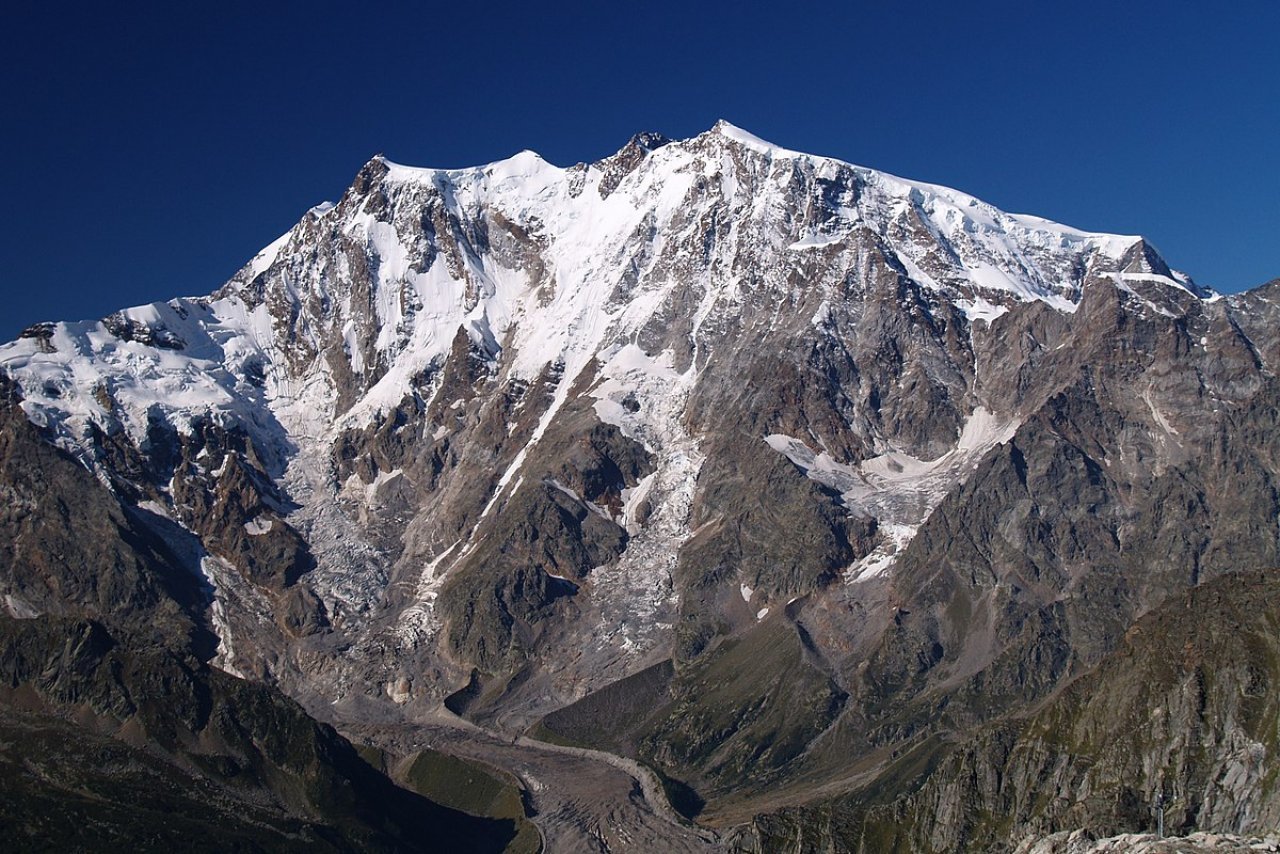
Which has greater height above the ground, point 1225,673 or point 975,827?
point 1225,673

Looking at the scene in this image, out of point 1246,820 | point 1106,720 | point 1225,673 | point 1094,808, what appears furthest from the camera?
point 1106,720

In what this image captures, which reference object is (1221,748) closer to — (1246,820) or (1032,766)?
(1246,820)

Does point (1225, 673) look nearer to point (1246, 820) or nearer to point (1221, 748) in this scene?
point (1221, 748)

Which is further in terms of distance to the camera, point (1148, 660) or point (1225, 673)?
point (1148, 660)

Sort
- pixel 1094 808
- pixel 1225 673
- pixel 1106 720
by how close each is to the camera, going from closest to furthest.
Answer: pixel 1094 808 → pixel 1225 673 → pixel 1106 720

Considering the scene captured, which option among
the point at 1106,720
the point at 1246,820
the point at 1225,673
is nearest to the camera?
the point at 1246,820

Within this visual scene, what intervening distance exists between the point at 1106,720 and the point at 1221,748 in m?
23.8

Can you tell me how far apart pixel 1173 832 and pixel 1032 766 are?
38161 mm

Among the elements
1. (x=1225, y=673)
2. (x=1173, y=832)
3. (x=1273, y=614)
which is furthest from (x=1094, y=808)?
(x=1273, y=614)

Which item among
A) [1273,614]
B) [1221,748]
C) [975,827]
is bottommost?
[975,827]

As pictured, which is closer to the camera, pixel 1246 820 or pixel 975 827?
pixel 1246 820

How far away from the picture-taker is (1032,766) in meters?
199

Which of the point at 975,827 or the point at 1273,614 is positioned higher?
the point at 1273,614

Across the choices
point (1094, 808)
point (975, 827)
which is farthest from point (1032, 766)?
point (1094, 808)
